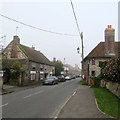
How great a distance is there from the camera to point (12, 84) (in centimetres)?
2144

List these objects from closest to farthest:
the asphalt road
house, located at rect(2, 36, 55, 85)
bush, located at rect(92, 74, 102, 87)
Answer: the asphalt road
bush, located at rect(92, 74, 102, 87)
house, located at rect(2, 36, 55, 85)

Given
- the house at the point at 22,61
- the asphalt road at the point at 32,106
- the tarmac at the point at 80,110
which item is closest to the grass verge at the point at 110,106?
the tarmac at the point at 80,110

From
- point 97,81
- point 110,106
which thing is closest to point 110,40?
point 97,81

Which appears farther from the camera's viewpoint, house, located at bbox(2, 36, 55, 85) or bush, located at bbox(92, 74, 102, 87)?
house, located at bbox(2, 36, 55, 85)

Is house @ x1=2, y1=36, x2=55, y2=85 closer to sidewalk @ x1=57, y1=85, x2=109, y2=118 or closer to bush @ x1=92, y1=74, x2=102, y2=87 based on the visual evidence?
bush @ x1=92, y1=74, x2=102, y2=87

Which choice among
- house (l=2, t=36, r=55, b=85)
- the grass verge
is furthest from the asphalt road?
house (l=2, t=36, r=55, b=85)

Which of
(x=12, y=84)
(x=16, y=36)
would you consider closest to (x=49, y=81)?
(x=12, y=84)

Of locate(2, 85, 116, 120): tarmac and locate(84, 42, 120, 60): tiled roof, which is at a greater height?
locate(84, 42, 120, 60): tiled roof

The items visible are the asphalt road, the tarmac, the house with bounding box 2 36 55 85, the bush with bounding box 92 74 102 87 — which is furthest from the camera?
the house with bounding box 2 36 55 85

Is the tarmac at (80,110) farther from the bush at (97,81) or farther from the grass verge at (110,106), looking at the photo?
the bush at (97,81)

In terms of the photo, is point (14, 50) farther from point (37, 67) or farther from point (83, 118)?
point (83, 118)

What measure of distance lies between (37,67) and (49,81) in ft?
20.4

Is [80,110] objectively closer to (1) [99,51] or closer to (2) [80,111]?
(2) [80,111]

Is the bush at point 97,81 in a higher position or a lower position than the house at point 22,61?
lower
